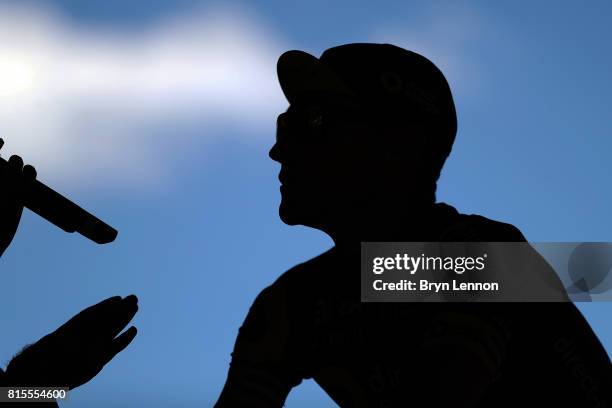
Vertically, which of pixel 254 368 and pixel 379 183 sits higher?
pixel 379 183

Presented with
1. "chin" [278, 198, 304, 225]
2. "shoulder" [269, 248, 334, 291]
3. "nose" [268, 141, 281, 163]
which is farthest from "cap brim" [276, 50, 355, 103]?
"shoulder" [269, 248, 334, 291]

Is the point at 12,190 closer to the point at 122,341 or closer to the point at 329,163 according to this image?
the point at 122,341

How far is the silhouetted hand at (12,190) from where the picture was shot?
2.55 m

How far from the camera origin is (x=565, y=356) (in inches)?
75.4

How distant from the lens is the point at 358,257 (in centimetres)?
221

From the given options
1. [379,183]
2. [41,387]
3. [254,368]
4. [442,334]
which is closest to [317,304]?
[254,368]

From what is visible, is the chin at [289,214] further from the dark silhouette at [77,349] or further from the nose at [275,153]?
the dark silhouette at [77,349]

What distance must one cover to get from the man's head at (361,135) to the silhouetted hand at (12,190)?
3.22ft

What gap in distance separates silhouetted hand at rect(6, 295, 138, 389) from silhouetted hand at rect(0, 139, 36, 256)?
0.61 meters

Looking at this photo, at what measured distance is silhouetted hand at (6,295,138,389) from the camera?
2.04m

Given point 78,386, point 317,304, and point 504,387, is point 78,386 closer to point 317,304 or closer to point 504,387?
point 317,304

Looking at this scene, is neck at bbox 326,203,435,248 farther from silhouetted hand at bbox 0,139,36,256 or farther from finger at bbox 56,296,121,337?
silhouetted hand at bbox 0,139,36,256

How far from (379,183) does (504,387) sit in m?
0.66

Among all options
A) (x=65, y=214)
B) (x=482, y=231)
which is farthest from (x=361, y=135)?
(x=65, y=214)
